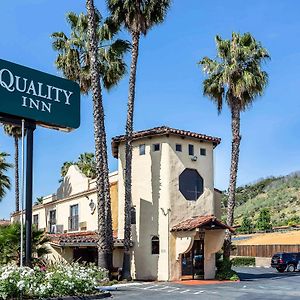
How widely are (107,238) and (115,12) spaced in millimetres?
13298

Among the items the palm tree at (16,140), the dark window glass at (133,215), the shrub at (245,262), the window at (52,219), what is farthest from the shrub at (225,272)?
the palm tree at (16,140)

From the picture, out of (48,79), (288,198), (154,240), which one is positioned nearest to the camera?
(48,79)

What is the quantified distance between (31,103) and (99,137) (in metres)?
9.36

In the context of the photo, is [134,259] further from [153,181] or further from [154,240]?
[153,181]

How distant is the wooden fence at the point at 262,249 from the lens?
49.2 meters

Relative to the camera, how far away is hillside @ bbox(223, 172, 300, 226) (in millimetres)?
87875

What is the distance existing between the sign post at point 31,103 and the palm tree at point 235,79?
619 inches

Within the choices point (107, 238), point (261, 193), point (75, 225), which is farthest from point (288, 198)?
point (107, 238)

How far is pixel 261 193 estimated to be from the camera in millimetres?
117500

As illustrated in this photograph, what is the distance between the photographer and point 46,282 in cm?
1619

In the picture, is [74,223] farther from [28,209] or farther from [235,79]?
[28,209]

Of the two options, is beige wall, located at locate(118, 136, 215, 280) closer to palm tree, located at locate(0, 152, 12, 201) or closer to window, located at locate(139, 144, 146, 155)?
window, located at locate(139, 144, 146, 155)

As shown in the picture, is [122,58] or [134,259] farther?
[122,58]

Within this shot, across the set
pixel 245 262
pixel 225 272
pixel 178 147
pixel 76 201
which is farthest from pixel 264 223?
pixel 178 147
